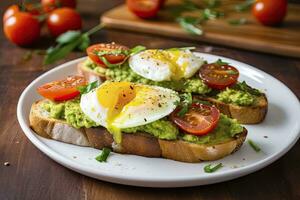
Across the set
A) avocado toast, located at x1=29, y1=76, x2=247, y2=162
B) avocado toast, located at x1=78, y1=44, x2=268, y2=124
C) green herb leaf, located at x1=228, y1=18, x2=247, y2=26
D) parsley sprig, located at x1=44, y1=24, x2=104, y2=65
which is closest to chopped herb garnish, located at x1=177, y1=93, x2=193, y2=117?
avocado toast, located at x1=29, y1=76, x2=247, y2=162

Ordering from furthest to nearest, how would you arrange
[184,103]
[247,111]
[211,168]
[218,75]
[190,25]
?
[190,25], [218,75], [247,111], [184,103], [211,168]

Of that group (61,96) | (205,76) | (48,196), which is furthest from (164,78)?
(48,196)

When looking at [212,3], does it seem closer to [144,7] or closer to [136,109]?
[144,7]

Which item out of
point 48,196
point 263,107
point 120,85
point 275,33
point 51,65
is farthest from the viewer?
point 275,33

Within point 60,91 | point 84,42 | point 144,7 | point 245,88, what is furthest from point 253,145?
point 144,7

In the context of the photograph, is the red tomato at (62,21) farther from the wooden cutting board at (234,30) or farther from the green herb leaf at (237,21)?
the green herb leaf at (237,21)

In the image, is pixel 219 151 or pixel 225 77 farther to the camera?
pixel 225 77

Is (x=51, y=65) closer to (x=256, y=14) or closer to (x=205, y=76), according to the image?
(x=205, y=76)

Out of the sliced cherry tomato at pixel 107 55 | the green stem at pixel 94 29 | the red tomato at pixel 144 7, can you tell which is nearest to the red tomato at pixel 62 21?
the green stem at pixel 94 29
